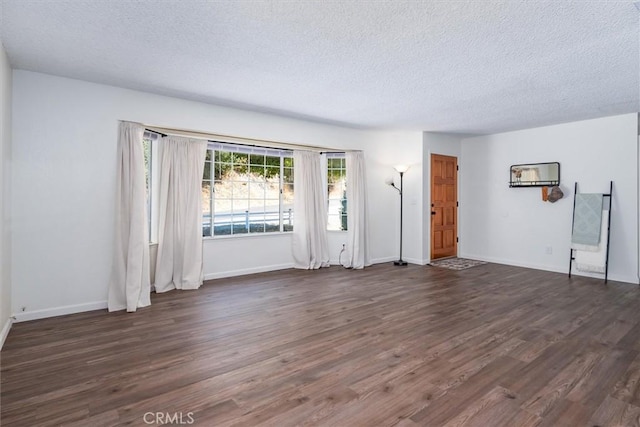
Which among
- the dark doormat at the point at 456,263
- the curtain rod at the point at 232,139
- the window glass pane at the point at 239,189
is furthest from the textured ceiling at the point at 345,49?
the dark doormat at the point at 456,263

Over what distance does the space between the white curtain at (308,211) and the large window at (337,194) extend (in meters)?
0.39

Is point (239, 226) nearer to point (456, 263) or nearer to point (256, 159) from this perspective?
point (256, 159)

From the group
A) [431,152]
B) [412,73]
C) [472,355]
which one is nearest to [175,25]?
[412,73]

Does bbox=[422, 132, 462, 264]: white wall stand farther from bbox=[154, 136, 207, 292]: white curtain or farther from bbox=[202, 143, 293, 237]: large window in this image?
bbox=[154, 136, 207, 292]: white curtain

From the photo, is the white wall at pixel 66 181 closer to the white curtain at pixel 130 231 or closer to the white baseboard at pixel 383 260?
the white curtain at pixel 130 231

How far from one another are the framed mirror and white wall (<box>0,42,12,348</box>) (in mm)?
7293

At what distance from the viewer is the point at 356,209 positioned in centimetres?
605

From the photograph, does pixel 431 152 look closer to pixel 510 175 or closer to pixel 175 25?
pixel 510 175

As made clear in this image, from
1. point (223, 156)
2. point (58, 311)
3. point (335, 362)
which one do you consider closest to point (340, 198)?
point (223, 156)

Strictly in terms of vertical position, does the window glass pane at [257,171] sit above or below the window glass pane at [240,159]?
below

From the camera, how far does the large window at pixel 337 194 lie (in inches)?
249

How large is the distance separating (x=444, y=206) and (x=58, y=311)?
21.1 ft

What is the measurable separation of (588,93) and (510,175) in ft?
7.87

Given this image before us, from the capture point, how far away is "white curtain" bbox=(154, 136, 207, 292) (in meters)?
4.46
